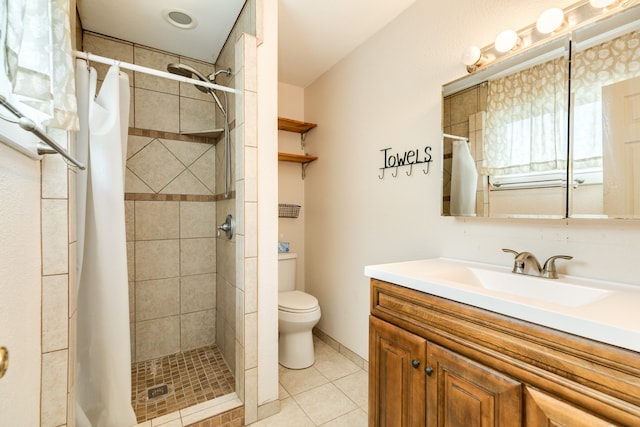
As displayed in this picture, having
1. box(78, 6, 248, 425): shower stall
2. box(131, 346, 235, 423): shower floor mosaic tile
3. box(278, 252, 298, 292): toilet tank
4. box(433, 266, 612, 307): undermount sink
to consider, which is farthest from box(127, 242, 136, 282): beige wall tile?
box(433, 266, 612, 307): undermount sink

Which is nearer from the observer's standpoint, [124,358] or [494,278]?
[494,278]

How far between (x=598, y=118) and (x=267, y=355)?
1821 millimetres

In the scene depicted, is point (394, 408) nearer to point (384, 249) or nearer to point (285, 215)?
point (384, 249)

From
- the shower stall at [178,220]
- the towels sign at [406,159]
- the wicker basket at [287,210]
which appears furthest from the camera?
the wicker basket at [287,210]

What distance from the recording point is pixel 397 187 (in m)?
1.86

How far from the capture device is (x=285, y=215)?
2.70m

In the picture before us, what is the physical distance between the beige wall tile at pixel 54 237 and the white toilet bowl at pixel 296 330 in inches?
50.9

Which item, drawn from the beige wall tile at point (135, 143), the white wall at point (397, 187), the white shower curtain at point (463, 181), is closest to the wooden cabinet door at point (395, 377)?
the white wall at point (397, 187)

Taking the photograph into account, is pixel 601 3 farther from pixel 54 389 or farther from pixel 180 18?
pixel 54 389

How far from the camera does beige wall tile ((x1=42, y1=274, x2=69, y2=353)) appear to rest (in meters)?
1.07

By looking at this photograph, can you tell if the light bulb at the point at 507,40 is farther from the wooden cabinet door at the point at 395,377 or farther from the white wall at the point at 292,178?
the white wall at the point at 292,178

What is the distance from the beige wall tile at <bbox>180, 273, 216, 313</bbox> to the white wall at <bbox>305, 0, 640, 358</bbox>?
35.0 inches

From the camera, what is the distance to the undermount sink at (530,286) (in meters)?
0.97

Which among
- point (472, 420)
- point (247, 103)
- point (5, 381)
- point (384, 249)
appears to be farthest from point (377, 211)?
point (5, 381)
